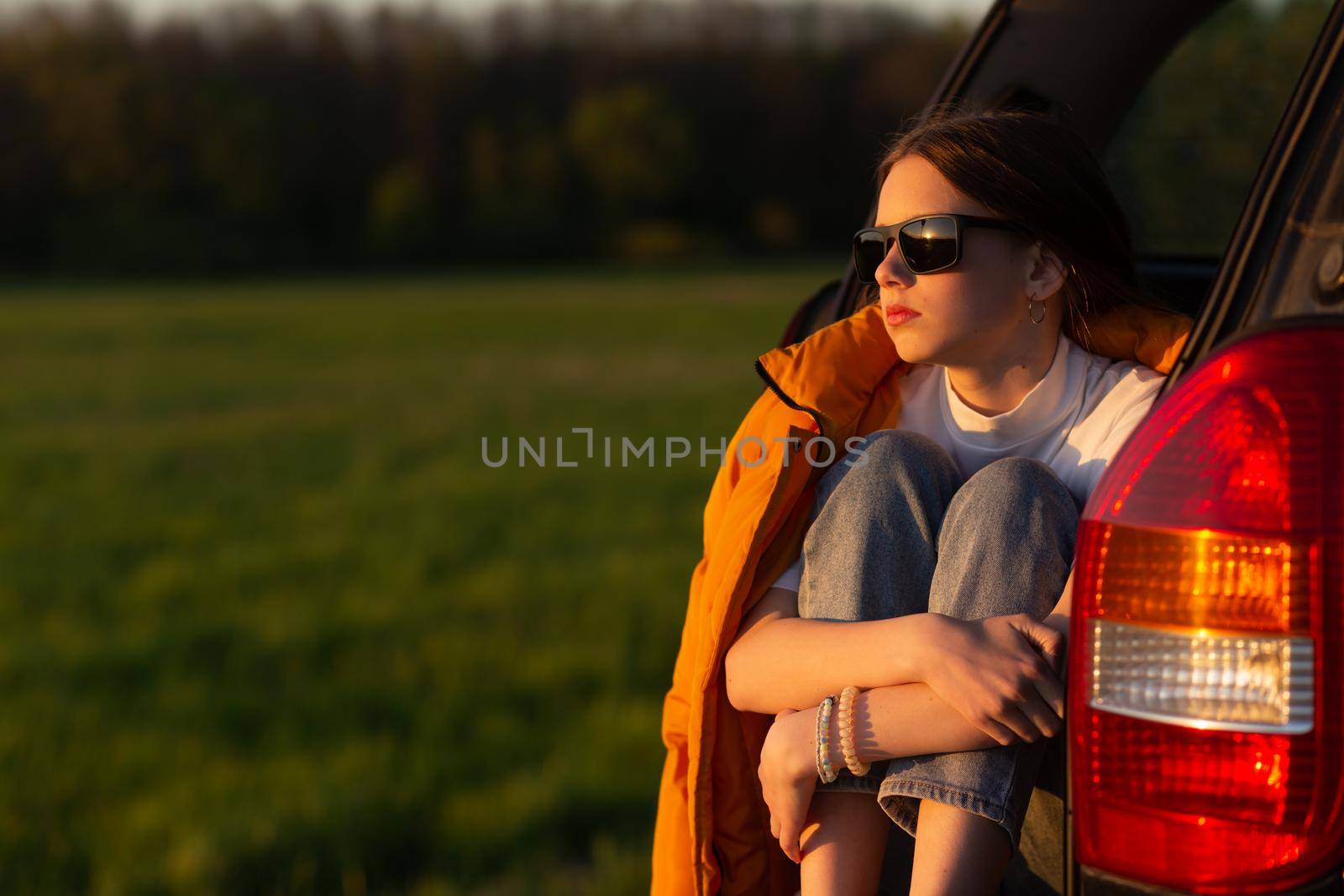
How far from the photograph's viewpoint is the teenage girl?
163 centimetres

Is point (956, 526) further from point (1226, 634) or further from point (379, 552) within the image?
point (379, 552)

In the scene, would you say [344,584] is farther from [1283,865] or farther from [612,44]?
[612,44]

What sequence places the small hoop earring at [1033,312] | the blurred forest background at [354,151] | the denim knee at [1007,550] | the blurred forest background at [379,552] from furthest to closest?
the blurred forest background at [354,151], the blurred forest background at [379,552], the small hoop earring at [1033,312], the denim knee at [1007,550]

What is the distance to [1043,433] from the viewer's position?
210 cm

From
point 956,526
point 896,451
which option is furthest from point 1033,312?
point 956,526

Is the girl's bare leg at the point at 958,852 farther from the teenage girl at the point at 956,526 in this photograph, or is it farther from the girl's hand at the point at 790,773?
the girl's hand at the point at 790,773

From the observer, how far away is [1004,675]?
1571 millimetres

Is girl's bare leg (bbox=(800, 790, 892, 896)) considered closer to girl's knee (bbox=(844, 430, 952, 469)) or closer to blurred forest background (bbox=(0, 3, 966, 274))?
girl's knee (bbox=(844, 430, 952, 469))

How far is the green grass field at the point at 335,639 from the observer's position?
3.91 m

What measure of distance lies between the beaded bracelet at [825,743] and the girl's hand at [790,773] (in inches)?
0.4

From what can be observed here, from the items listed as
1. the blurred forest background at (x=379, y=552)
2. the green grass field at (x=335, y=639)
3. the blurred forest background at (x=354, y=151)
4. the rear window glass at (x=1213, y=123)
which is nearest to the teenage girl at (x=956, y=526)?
the blurred forest background at (x=379, y=552)

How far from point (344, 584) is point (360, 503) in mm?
2578

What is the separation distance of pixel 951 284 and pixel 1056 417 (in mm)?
261

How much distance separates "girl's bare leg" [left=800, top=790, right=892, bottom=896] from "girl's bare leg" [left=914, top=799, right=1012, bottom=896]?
0.40ft
